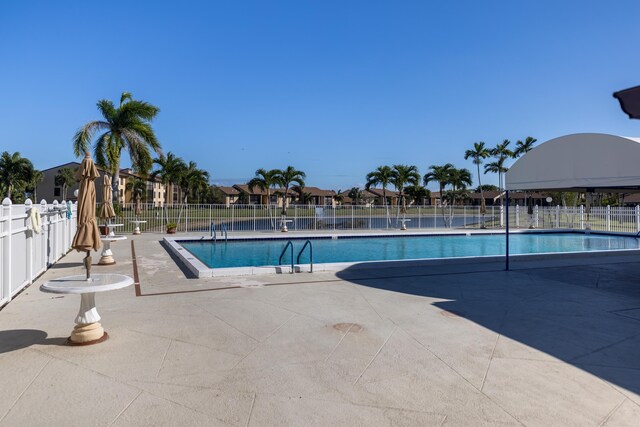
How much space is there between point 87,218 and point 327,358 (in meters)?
3.86

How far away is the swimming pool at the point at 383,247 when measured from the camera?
→ 51.3 ft

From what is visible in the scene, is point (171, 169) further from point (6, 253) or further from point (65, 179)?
point (6, 253)

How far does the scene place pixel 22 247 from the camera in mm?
7812

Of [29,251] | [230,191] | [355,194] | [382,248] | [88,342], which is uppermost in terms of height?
[230,191]

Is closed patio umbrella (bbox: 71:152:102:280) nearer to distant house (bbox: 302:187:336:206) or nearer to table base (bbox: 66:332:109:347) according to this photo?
table base (bbox: 66:332:109:347)

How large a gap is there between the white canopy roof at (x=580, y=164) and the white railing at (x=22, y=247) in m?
11.7

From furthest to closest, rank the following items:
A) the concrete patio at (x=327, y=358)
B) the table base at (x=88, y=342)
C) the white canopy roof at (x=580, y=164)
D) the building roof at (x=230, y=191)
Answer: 1. the building roof at (x=230, y=191)
2. the white canopy roof at (x=580, y=164)
3. the table base at (x=88, y=342)
4. the concrete patio at (x=327, y=358)

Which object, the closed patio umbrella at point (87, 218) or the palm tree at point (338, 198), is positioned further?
the palm tree at point (338, 198)

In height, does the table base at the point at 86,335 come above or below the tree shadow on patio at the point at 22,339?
above

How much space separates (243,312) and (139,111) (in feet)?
70.1

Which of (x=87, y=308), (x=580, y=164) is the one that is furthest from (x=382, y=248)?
(x=87, y=308)

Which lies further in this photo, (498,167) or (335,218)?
(498,167)

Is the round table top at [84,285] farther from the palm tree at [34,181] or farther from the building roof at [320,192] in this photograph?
the building roof at [320,192]

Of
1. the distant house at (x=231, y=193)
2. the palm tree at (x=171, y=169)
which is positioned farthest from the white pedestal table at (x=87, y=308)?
the distant house at (x=231, y=193)
